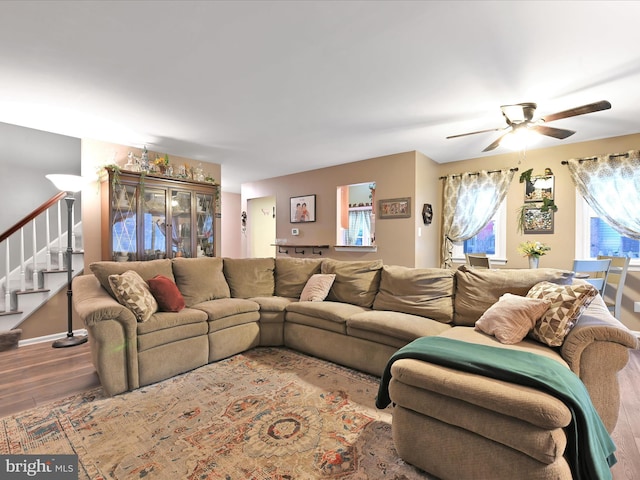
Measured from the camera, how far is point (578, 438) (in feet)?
4.16

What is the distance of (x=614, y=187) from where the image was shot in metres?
3.82

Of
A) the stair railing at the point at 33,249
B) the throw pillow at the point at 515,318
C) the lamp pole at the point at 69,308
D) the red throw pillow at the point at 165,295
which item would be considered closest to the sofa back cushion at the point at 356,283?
the throw pillow at the point at 515,318

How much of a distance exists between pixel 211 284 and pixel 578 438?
3.15 metres

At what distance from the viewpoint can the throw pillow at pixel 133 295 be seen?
252cm

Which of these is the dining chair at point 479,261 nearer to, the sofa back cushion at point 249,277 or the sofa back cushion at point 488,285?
the sofa back cushion at point 488,285

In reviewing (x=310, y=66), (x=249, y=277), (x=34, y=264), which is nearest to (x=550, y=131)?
(x=310, y=66)

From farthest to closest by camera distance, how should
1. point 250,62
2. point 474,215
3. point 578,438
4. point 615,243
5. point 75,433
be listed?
point 474,215
point 615,243
point 250,62
point 75,433
point 578,438

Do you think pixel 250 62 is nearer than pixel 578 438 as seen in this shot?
No


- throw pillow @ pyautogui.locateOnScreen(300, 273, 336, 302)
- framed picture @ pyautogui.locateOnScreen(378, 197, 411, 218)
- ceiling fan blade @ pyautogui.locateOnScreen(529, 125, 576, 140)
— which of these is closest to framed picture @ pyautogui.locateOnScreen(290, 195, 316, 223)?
framed picture @ pyautogui.locateOnScreen(378, 197, 411, 218)

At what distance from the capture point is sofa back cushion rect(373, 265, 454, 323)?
2.72 m

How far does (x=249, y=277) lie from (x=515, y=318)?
276cm

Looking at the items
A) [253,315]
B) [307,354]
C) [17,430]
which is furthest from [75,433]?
[307,354]

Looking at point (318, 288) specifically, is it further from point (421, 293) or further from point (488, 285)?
point (488, 285)

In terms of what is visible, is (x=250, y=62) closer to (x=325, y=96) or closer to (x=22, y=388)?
(x=325, y=96)
